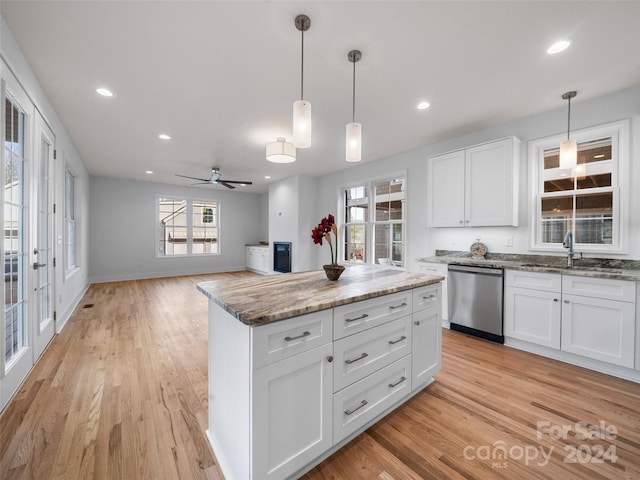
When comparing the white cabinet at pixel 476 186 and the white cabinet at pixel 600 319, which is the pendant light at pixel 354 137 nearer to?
the white cabinet at pixel 476 186

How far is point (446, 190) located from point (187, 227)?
703 cm

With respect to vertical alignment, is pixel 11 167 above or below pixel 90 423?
above

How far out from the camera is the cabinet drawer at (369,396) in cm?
147

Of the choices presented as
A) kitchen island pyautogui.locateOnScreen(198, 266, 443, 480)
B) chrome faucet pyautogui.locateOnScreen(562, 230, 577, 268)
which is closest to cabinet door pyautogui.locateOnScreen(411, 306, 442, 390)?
kitchen island pyautogui.locateOnScreen(198, 266, 443, 480)

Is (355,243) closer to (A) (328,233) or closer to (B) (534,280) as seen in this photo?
(B) (534,280)

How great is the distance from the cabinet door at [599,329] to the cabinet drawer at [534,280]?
138mm

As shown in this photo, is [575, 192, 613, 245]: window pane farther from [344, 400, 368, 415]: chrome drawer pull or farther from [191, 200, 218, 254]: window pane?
[191, 200, 218, 254]: window pane

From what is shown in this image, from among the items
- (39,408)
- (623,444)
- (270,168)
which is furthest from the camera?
(270,168)

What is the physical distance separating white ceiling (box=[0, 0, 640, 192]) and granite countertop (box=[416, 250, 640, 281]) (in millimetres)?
1519

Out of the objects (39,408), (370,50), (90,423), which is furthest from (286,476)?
(370,50)

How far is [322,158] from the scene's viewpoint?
4953mm

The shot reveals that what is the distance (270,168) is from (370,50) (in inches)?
156

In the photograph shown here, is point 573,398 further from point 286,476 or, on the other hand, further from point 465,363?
point 286,476

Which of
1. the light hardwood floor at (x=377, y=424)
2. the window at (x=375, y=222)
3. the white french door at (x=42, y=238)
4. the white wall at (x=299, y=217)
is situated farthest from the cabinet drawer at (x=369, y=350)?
the white wall at (x=299, y=217)
